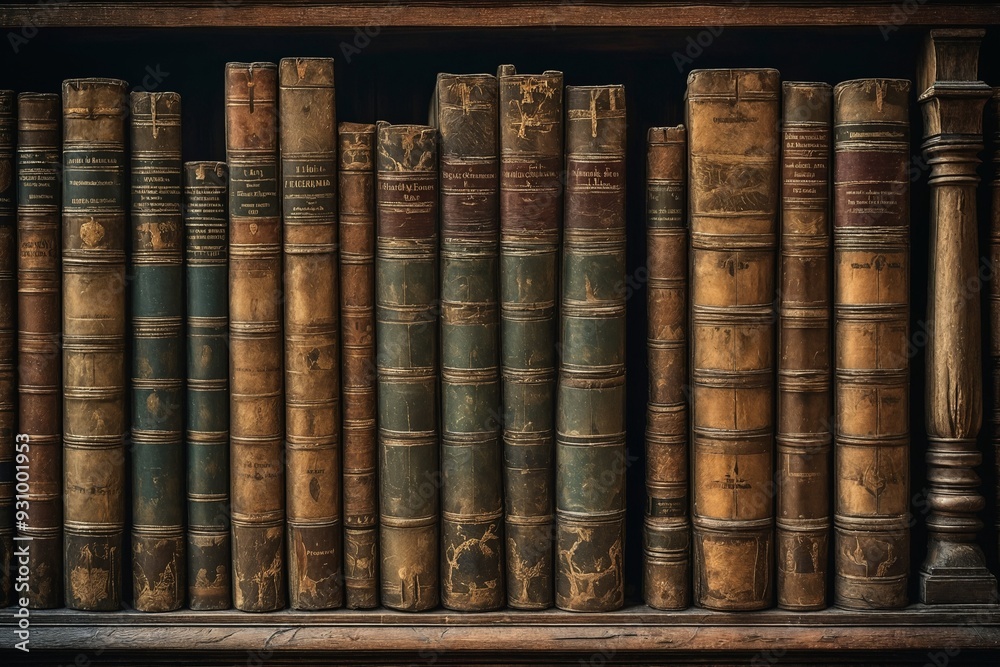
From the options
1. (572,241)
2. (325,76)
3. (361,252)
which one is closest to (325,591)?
(361,252)

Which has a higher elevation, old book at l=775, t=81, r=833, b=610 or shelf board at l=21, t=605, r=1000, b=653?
old book at l=775, t=81, r=833, b=610

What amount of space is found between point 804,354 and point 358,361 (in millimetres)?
755

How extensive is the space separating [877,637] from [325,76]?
1.31 metres

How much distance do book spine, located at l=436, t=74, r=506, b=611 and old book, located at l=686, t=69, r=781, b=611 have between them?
0.34 metres

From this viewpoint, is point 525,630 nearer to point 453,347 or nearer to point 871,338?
point 453,347

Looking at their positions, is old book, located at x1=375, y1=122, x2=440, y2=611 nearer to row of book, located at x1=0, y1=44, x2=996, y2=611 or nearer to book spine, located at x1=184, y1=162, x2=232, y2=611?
row of book, located at x1=0, y1=44, x2=996, y2=611

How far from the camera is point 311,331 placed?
1.74m

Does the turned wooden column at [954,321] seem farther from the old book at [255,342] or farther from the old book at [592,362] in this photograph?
the old book at [255,342]

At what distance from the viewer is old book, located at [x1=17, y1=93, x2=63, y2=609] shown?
1755 millimetres

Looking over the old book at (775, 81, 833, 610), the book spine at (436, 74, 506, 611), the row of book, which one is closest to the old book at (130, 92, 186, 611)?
the row of book

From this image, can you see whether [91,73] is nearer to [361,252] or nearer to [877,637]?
[361,252]

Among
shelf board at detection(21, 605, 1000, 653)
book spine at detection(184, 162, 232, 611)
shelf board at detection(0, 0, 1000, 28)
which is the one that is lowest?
shelf board at detection(21, 605, 1000, 653)

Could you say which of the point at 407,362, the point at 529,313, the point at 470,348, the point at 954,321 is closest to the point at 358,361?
the point at 407,362

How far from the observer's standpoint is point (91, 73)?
1.99 m
